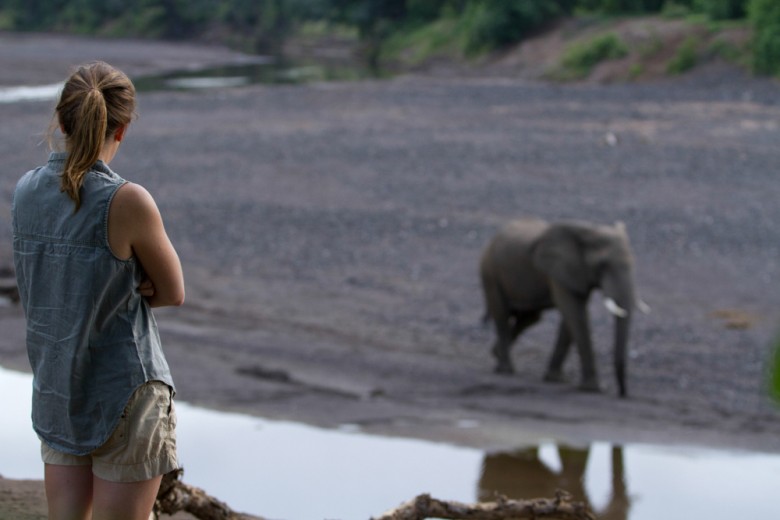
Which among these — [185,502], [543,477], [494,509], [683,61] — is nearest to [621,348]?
[543,477]

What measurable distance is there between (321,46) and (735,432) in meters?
64.5

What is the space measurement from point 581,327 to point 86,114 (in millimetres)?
8174

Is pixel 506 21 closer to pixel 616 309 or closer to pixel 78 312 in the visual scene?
pixel 616 309

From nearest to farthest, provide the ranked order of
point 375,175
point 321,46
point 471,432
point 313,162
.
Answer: point 471,432
point 375,175
point 313,162
point 321,46

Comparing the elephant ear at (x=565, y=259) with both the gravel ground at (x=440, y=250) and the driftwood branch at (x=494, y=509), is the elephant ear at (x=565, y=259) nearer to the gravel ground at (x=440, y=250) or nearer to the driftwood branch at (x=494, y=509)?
the gravel ground at (x=440, y=250)

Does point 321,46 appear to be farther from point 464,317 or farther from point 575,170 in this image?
point 464,317

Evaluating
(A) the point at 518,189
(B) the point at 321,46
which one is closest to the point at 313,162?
(A) the point at 518,189

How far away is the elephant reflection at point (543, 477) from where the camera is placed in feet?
24.7

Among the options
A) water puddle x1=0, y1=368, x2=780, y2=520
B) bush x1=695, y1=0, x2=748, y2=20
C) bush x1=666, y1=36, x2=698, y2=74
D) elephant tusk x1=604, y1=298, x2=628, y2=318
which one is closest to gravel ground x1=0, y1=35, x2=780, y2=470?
water puddle x1=0, y1=368, x2=780, y2=520

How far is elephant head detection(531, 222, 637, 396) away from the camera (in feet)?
34.4

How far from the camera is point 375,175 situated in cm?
2247

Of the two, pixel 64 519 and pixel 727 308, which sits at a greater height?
pixel 64 519

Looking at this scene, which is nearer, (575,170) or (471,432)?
(471,432)

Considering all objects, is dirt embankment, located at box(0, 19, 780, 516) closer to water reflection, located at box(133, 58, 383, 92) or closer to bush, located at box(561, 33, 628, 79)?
bush, located at box(561, 33, 628, 79)
